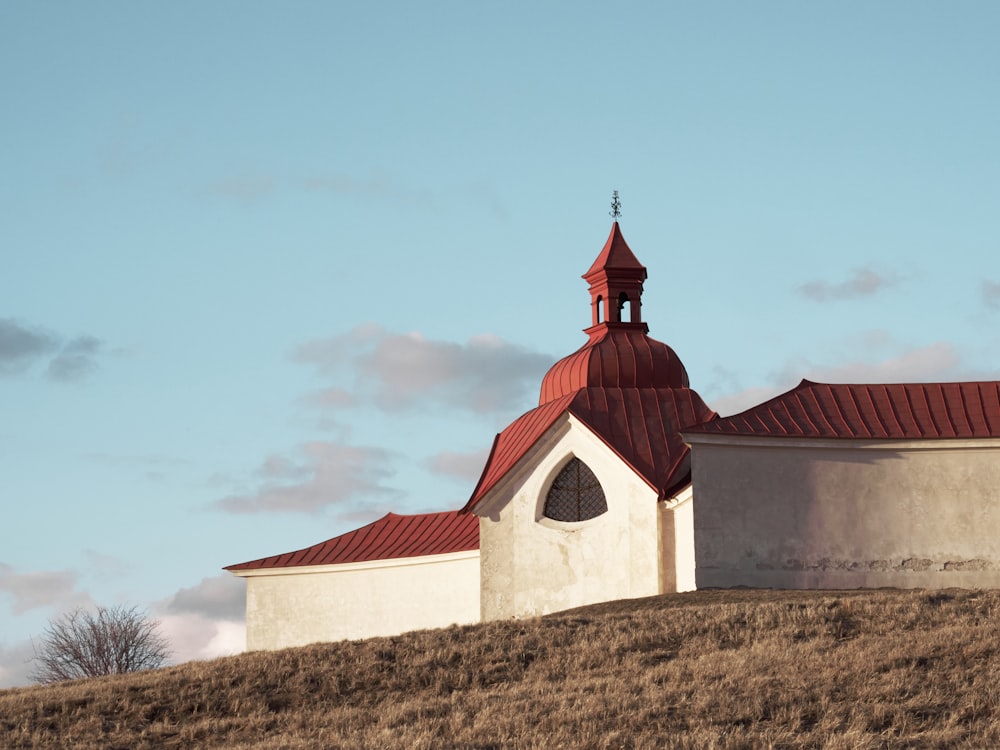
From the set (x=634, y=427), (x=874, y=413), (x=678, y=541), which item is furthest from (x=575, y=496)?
(x=874, y=413)

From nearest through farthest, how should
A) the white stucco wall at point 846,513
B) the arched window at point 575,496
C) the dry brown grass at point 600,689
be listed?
1. the dry brown grass at point 600,689
2. the white stucco wall at point 846,513
3. the arched window at point 575,496

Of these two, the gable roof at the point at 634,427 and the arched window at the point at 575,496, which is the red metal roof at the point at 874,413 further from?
the arched window at the point at 575,496

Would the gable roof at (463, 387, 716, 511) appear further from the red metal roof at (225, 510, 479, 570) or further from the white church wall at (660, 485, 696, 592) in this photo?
the red metal roof at (225, 510, 479, 570)

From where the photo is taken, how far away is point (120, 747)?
63.6 feet

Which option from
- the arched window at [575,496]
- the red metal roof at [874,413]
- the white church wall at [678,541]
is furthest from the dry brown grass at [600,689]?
the arched window at [575,496]

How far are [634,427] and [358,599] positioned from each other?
8882 mm

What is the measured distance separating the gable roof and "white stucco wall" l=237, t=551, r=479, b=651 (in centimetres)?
254

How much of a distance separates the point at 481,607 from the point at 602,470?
4.32 metres

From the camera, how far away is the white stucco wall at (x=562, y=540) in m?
32.2

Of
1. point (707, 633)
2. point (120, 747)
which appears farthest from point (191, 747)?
point (707, 633)

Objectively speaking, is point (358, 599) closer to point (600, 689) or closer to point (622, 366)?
point (622, 366)

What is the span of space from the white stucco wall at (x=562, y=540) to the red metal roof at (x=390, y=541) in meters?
2.49

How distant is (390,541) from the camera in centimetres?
3822

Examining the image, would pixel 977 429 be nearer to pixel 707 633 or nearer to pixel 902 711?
pixel 707 633
